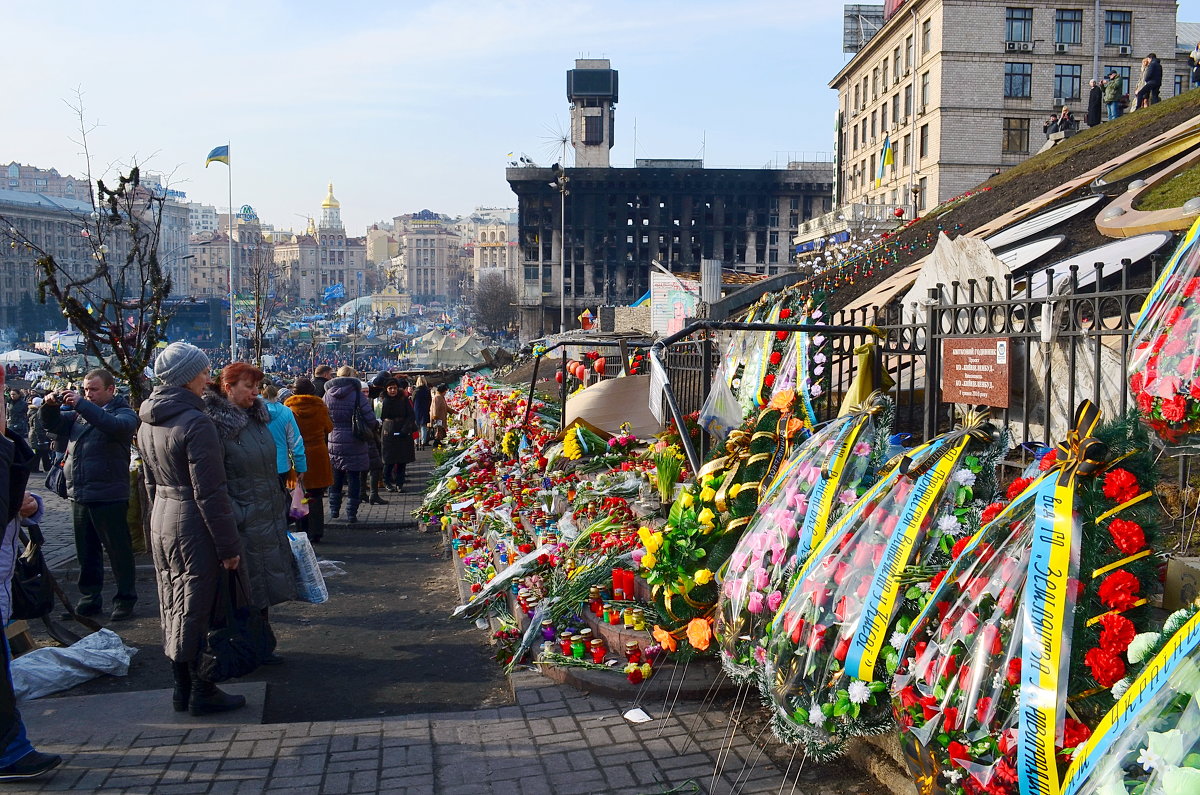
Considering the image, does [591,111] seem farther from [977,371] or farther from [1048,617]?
[1048,617]

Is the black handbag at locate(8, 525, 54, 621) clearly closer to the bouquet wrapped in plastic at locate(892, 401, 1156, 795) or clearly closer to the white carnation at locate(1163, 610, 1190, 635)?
the bouquet wrapped in plastic at locate(892, 401, 1156, 795)

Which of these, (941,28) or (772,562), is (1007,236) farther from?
(941,28)

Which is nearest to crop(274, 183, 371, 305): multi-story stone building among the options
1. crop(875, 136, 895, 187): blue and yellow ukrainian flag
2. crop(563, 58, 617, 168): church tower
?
crop(563, 58, 617, 168): church tower

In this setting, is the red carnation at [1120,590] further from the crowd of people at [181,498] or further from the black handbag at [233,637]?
the black handbag at [233,637]

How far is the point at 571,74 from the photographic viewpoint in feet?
341

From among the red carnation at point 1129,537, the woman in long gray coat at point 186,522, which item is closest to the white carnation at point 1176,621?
the red carnation at point 1129,537

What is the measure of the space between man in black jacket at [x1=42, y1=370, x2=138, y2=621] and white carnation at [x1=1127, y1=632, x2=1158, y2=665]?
631cm

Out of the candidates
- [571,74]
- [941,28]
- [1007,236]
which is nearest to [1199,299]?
[1007,236]

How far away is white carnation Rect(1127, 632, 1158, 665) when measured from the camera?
2.43 metres

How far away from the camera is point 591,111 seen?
4045 inches

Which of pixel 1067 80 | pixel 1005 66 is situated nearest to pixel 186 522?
pixel 1005 66

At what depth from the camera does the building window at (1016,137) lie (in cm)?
4522

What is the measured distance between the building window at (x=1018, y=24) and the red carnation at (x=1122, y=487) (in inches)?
1899

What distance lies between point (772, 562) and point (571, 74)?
10613 cm
